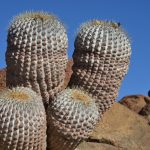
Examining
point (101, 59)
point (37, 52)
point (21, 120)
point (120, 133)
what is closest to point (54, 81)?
point (37, 52)

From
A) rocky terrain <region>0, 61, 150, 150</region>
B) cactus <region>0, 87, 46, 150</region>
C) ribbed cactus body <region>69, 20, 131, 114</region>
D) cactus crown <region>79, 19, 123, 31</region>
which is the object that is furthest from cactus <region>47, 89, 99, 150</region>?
rocky terrain <region>0, 61, 150, 150</region>

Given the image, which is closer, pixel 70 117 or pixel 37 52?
pixel 70 117

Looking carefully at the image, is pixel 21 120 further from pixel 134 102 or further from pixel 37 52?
pixel 134 102

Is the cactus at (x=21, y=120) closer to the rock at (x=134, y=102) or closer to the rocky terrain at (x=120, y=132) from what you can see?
the rocky terrain at (x=120, y=132)

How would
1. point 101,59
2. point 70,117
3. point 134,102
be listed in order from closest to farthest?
point 70,117 < point 101,59 < point 134,102

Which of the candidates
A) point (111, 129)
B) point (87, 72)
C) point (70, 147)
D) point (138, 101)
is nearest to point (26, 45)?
point (87, 72)

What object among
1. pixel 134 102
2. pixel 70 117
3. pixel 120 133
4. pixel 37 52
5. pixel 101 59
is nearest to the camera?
pixel 70 117
